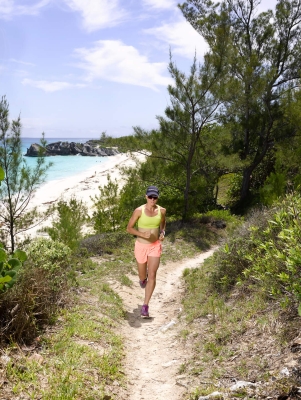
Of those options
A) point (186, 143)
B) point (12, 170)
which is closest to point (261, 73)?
point (186, 143)

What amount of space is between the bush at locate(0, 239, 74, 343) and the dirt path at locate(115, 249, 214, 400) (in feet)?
4.32

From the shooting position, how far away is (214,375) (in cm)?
447

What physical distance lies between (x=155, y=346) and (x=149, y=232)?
1.90m

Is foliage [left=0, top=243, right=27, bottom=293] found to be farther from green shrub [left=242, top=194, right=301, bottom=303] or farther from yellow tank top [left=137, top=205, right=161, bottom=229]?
green shrub [left=242, top=194, right=301, bottom=303]

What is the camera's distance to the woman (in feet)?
21.9

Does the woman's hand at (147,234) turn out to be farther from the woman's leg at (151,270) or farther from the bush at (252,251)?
the bush at (252,251)

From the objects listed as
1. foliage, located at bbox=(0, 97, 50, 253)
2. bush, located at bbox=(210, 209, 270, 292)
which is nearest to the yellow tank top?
bush, located at bbox=(210, 209, 270, 292)

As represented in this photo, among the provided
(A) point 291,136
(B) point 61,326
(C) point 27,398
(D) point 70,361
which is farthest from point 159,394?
(A) point 291,136

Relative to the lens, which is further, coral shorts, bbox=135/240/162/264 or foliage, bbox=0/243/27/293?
coral shorts, bbox=135/240/162/264

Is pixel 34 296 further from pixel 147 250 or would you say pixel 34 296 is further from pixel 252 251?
pixel 252 251

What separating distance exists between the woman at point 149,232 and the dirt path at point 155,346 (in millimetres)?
464

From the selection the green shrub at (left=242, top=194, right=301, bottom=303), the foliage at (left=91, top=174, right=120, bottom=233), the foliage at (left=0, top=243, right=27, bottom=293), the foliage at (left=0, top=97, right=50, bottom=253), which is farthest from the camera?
the foliage at (left=91, top=174, right=120, bottom=233)

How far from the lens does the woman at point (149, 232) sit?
666cm

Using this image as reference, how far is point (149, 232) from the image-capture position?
6688 mm
